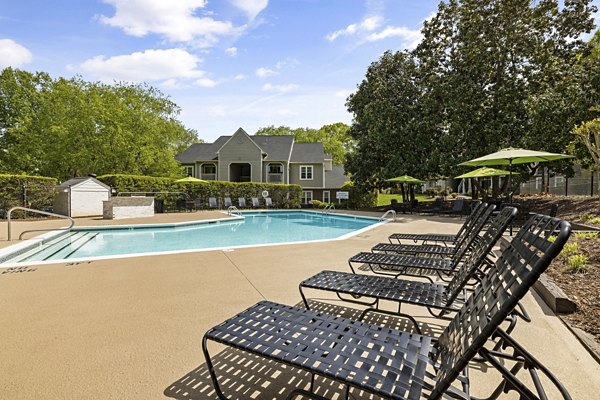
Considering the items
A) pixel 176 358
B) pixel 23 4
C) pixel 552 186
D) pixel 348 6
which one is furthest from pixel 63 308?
pixel 552 186

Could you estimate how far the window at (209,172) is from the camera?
3306 cm

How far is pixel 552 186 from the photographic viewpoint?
85.2 ft

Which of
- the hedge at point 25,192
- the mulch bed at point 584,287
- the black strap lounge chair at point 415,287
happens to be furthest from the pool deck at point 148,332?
the hedge at point 25,192

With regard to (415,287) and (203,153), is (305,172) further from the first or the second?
(415,287)

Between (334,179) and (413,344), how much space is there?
31.4m

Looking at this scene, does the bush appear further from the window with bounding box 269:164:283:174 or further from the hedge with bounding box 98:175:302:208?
the window with bounding box 269:164:283:174

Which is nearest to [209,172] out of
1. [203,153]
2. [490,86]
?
[203,153]

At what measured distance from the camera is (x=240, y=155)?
3052 cm

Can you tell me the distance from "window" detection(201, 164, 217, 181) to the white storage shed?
602 inches

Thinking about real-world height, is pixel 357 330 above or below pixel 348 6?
below

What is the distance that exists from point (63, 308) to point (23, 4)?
13.1 metres

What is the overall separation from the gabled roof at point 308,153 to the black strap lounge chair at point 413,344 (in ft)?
99.2

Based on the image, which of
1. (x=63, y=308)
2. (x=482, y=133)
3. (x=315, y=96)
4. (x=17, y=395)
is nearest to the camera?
(x=17, y=395)

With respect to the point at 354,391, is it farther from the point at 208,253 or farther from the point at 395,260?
the point at 208,253
